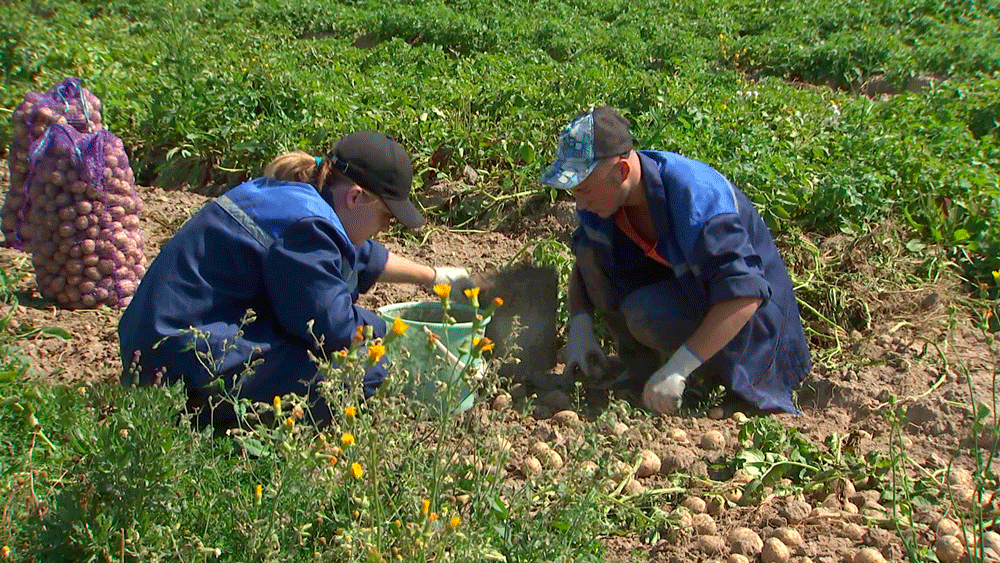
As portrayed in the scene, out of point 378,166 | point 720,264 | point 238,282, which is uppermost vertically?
point 378,166

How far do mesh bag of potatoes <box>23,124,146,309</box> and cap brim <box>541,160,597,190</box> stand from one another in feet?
5.57

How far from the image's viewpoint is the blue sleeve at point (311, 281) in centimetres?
262

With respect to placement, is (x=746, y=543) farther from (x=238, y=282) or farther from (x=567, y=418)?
(x=238, y=282)

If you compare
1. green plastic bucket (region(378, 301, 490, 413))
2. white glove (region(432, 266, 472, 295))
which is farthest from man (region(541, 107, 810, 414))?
green plastic bucket (region(378, 301, 490, 413))

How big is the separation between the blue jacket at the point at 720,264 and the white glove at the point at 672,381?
203mm

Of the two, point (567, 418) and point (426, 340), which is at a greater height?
point (426, 340)

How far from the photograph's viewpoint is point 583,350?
3.52 m

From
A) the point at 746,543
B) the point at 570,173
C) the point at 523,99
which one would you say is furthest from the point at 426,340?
the point at 523,99

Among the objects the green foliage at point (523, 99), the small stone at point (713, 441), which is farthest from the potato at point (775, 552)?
the green foliage at point (523, 99)

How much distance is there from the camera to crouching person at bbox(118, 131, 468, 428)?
2633 millimetres

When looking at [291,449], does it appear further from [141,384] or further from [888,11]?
[888,11]

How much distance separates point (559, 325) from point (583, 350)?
0.40 m

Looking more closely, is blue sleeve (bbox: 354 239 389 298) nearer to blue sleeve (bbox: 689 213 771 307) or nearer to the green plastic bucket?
the green plastic bucket

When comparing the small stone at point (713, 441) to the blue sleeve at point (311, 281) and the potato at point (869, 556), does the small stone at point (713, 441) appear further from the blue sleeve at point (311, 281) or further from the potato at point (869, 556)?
the blue sleeve at point (311, 281)
